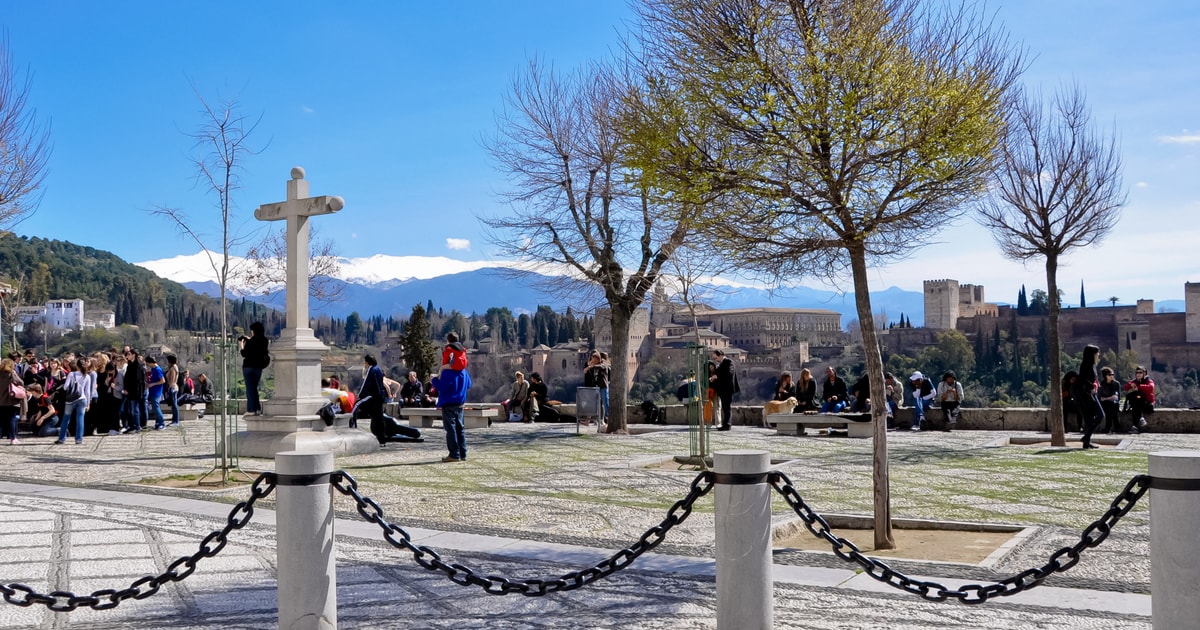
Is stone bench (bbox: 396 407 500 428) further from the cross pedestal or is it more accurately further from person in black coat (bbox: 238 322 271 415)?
the cross pedestal

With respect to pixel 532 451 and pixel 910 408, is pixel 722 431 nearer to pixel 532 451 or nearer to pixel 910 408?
pixel 910 408

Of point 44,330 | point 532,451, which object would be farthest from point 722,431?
point 44,330

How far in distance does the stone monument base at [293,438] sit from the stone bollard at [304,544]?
923cm

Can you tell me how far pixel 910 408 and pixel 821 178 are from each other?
47.7 ft

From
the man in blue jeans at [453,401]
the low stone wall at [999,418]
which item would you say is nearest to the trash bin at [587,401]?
the low stone wall at [999,418]

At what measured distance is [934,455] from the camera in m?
14.0

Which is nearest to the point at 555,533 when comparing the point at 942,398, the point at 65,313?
the point at 942,398

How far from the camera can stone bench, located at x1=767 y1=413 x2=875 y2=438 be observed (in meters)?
18.3

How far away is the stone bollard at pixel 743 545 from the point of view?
428 cm

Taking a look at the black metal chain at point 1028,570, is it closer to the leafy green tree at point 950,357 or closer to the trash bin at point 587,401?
the trash bin at point 587,401

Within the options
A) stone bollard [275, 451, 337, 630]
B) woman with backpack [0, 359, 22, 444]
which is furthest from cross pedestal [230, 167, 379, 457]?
stone bollard [275, 451, 337, 630]

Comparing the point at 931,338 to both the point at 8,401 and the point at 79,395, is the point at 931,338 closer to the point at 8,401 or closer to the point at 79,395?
the point at 79,395

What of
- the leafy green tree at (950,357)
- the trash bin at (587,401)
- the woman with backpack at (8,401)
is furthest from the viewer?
the leafy green tree at (950,357)

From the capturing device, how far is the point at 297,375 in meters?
13.8
